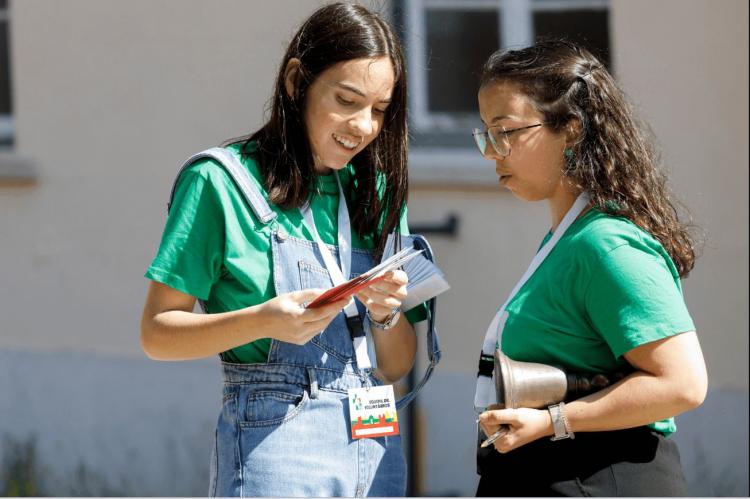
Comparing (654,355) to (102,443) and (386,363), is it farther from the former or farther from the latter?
(102,443)

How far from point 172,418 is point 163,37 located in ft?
6.07

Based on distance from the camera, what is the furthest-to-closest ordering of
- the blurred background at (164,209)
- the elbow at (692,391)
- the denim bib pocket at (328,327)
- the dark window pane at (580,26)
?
the dark window pane at (580,26) < the blurred background at (164,209) < the denim bib pocket at (328,327) < the elbow at (692,391)

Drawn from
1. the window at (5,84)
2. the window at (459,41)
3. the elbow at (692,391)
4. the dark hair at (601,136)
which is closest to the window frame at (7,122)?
the window at (5,84)

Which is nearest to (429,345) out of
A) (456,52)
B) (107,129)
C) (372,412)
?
(372,412)

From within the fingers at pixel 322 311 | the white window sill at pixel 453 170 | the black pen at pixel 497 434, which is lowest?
the black pen at pixel 497 434

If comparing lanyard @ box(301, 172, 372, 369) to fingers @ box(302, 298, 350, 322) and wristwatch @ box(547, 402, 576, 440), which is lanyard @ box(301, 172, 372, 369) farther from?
wristwatch @ box(547, 402, 576, 440)

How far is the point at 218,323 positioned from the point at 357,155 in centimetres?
60

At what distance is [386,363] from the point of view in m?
2.64

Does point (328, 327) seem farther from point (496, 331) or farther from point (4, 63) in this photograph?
point (4, 63)

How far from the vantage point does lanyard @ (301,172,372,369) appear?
8.25ft

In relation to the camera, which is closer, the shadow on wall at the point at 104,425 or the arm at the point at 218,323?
the arm at the point at 218,323

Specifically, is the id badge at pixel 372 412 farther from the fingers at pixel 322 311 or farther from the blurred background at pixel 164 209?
the blurred background at pixel 164 209

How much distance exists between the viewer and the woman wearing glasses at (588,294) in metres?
2.15

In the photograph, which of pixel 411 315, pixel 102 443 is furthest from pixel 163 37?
pixel 411 315
